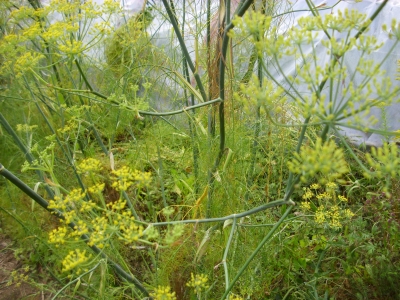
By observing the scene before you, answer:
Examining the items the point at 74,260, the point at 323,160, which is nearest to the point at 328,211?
the point at 323,160

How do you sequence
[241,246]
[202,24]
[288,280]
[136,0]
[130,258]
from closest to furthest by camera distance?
[241,246]
[288,280]
[202,24]
[130,258]
[136,0]

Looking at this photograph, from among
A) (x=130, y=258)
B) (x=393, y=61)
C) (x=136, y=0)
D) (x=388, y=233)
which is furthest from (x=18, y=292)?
(x=393, y=61)

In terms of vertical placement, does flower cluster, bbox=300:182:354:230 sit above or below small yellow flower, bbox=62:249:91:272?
below

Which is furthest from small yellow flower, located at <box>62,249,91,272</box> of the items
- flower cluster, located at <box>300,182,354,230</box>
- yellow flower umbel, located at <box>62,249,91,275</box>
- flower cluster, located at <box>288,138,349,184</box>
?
flower cluster, located at <box>300,182,354,230</box>

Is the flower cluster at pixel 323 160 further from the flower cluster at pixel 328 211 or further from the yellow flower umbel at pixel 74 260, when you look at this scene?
the flower cluster at pixel 328 211

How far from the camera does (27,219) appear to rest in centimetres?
242

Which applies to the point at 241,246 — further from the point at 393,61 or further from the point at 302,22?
the point at 393,61

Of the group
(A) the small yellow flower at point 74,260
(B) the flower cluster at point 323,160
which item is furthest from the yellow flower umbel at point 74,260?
(B) the flower cluster at point 323,160

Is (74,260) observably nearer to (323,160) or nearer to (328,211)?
(323,160)

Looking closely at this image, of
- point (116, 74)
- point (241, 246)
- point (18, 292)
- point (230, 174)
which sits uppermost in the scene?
point (116, 74)

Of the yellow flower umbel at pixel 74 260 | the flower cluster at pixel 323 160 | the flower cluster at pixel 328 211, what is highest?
the flower cluster at pixel 323 160

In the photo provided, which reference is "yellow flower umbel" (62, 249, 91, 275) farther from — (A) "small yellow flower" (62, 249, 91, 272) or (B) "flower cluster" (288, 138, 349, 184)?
(B) "flower cluster" (288, 138, 349, 184)

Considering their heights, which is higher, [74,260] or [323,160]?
[323,160]

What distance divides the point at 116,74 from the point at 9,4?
1190 mm
